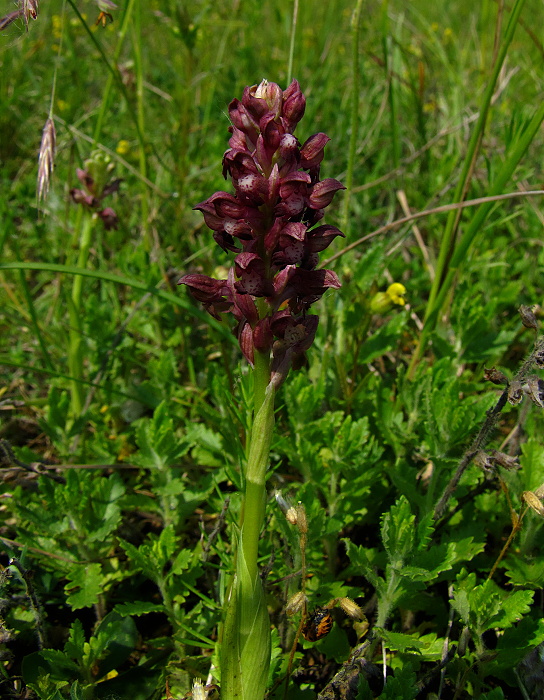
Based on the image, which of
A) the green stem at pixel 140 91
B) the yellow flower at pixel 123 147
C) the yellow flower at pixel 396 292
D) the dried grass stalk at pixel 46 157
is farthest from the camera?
the yellow flower at pixel 123 147

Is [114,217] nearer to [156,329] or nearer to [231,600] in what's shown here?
[156,329]

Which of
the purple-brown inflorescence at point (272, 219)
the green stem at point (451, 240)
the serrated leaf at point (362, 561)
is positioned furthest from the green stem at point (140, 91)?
the serrated leaf at point (362, 561)

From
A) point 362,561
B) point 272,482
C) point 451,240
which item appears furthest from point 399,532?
point 451,240

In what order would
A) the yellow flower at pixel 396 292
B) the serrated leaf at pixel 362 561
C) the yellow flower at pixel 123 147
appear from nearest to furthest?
the serrated leaf at pixel 362 561
the yellow flower at pixel 396 292
the yellow flower at pixel 123 147

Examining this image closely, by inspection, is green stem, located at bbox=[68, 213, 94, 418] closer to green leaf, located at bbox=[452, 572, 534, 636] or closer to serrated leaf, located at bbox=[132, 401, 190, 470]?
serrated leaf, located at bbox=[132, 401, 190, 470]

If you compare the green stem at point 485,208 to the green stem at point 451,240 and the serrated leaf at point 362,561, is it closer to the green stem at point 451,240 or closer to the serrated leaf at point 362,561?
the green stem at point 451,240

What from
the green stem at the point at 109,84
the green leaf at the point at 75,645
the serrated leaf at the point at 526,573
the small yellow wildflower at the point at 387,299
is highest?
the green stem at the point at 109,84

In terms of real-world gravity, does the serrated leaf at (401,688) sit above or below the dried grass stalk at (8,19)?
below
